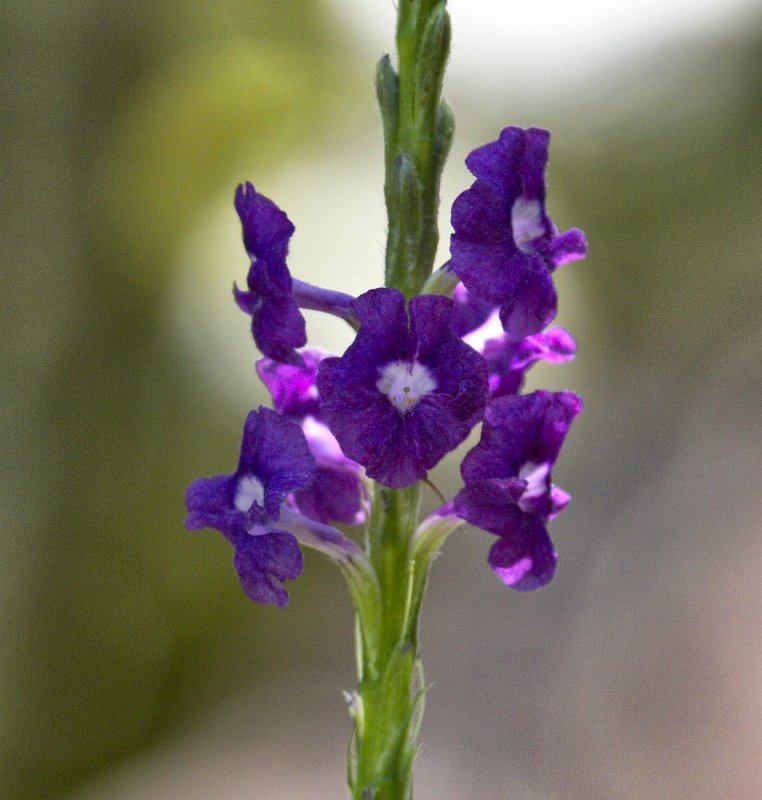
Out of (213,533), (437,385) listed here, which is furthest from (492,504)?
(213,533)

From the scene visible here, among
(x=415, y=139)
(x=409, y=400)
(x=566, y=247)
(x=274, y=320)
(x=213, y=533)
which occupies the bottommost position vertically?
(x=213, y=533)

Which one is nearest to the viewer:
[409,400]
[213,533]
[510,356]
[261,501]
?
[409,400]

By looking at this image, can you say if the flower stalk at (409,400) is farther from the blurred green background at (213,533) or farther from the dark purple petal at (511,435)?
the blurred green background at (213,533)

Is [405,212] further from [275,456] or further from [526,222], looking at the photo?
[275,456]

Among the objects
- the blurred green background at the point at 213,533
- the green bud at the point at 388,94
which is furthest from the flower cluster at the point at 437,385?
the blurred green background at the point at 213,533

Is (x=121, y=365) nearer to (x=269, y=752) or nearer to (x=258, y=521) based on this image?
(x=269, y=752)

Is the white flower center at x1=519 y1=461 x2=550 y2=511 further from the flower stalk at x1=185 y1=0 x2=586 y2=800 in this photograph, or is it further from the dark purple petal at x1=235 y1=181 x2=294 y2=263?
the dark purple petal at x1=235 y1=181 x2=294 y2=263

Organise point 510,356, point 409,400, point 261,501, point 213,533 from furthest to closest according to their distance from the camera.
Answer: point 213,533 < point 510,356 < point 261,501 < point 409,400

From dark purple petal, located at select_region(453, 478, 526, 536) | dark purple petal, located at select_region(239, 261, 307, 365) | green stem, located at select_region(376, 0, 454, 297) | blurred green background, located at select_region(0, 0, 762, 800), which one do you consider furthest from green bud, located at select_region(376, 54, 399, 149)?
blurred green background, located at select_region(0, 0, 762, 800)
